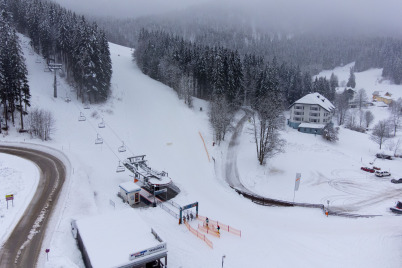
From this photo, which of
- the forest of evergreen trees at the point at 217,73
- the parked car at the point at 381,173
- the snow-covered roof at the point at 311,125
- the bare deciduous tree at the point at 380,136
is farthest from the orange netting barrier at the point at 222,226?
the bare deciduous tree at the point at 380,136

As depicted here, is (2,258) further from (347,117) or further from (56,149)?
(347,117)

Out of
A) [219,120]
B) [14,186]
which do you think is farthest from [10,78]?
[219,120]

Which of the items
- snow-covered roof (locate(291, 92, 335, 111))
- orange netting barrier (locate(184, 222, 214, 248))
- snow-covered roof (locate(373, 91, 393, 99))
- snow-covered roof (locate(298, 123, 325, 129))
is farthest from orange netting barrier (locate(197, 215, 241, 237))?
snow-covered roof (locate(373, 91, 393, 99))

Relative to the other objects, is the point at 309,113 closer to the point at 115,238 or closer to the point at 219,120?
the point at 219,120

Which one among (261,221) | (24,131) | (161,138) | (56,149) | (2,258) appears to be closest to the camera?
(2,258)

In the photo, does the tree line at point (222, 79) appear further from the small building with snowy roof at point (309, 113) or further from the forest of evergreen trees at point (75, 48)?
the forest of evergreen trees at point (75, 48)

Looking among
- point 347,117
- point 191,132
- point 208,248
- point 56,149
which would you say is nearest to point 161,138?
point 191,132
